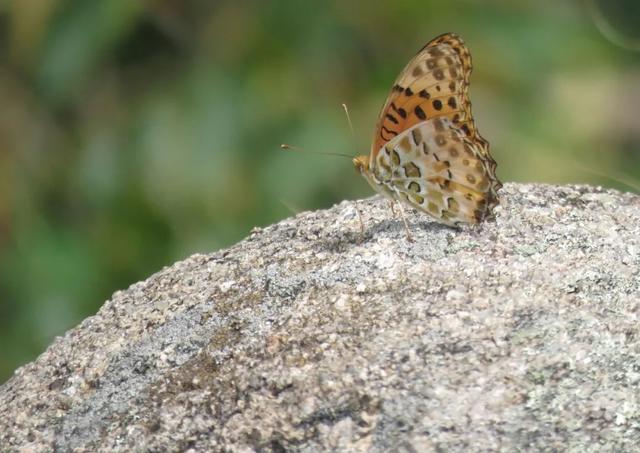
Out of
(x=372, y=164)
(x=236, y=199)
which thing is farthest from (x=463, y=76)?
(x=236, y=199)

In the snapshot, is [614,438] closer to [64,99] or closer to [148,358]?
[148,358]

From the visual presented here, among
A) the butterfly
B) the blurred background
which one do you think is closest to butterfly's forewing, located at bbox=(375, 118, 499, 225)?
the butterfly

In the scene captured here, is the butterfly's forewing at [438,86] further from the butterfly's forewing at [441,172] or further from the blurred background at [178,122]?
the blurred background at [178,122]

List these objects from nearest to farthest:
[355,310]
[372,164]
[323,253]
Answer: [355,310] < [323,253] < [372,164]

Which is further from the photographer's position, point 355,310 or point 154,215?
point 154,215

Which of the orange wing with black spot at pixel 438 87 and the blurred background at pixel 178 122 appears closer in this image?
the orange wing with black spot at pixel 438 87

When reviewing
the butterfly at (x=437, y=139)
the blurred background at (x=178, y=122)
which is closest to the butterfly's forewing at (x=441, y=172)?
→ the butterfly at (x=437, y=139)

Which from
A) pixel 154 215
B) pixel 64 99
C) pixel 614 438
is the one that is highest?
pixel 64 99
